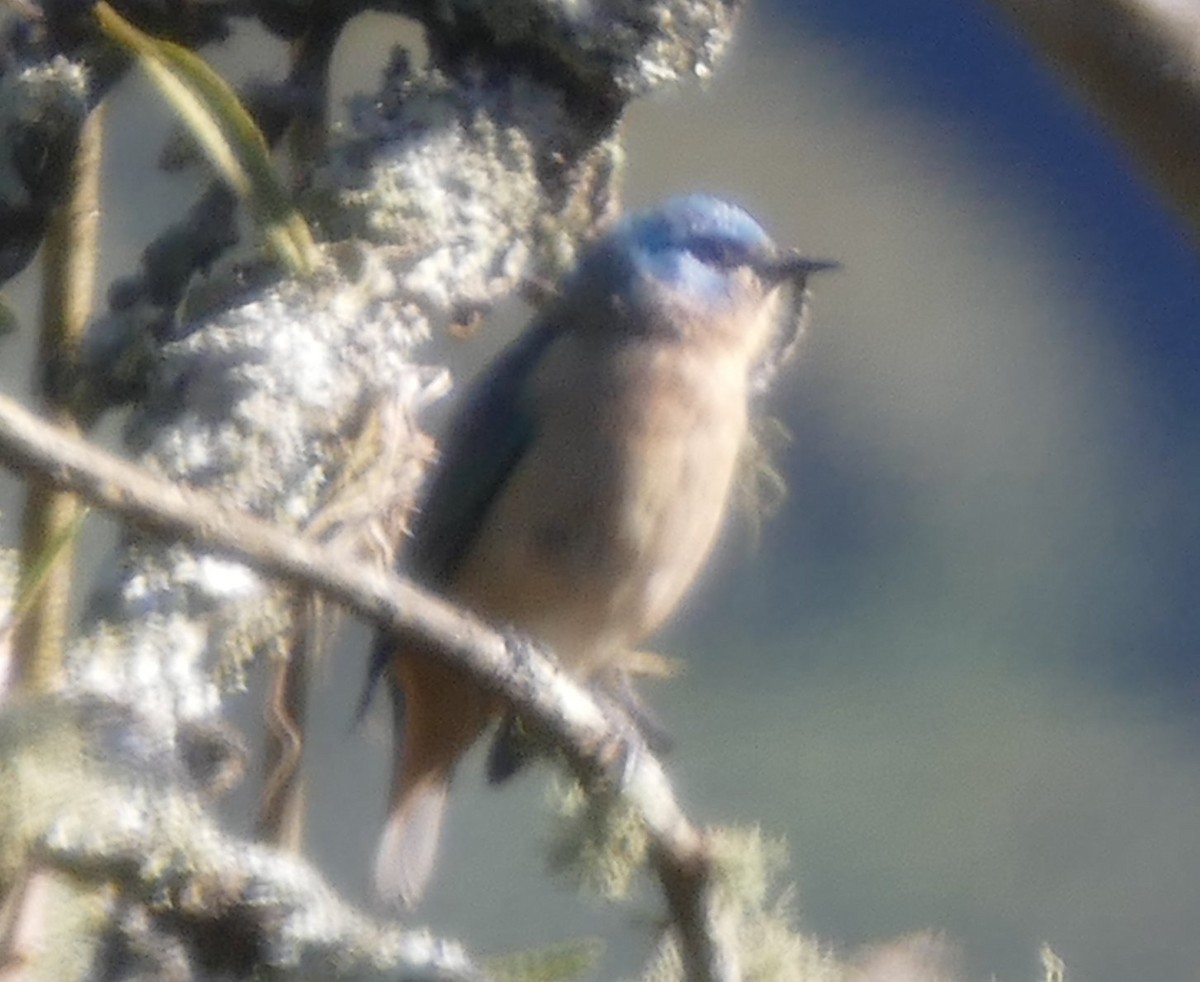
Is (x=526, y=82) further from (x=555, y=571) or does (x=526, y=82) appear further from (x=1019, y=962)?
(x=1019, y=962)

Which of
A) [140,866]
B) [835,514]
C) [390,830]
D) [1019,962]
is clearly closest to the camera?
[140,866]

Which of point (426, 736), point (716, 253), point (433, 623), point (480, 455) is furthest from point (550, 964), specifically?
point (716, 253)

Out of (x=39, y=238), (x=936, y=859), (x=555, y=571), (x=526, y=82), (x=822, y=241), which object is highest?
(x=526, y=82)

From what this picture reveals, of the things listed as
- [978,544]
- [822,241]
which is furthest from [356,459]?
[978,544]

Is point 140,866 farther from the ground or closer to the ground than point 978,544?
farther from the ground

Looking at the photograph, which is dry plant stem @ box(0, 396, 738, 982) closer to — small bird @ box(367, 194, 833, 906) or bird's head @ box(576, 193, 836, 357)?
small bird @ box(367, 194, 833, 906)

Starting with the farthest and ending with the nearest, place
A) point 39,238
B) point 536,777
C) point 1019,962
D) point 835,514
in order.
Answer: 1. point 835,514
2. point 1019,962
3. point 536,777
4. point 39,238

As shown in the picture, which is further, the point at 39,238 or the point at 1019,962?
the point at 1019,962

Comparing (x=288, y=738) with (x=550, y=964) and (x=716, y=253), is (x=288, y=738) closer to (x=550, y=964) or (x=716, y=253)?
(x=550, y=964)
